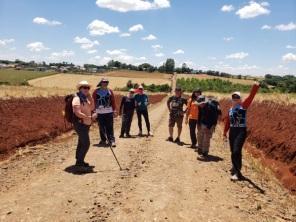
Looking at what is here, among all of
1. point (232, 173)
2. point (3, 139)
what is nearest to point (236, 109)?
point (232, 173)

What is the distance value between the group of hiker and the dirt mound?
2.47m

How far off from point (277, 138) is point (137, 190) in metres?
9.79

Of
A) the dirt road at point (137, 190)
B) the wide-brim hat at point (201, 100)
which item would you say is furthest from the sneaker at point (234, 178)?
the wide-brim hat at point (201, 100)

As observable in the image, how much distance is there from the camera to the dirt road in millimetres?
7389

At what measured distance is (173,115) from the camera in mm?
15570

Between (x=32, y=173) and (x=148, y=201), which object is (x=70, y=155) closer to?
(x=32, y=173)

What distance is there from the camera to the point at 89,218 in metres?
6.98

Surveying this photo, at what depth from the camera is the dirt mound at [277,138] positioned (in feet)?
44.4

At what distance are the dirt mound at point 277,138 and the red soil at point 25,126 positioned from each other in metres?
7.16

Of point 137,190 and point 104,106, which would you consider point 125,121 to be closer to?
point 104,106

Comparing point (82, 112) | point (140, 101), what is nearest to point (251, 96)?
point (82, 112)

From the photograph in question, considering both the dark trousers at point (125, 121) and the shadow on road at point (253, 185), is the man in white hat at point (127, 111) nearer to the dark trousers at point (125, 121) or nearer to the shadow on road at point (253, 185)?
the dark trousers at point (125, 121)

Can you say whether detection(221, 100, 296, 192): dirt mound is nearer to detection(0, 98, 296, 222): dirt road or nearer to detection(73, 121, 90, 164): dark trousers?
detection(0, 98, 296, 222): dirt road

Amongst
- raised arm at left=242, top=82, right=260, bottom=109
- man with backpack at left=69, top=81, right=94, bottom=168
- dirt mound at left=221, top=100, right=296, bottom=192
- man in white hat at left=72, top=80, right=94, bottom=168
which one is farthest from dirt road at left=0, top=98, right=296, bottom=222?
raised arm at left=242, top=82, right=260, bottom=109
